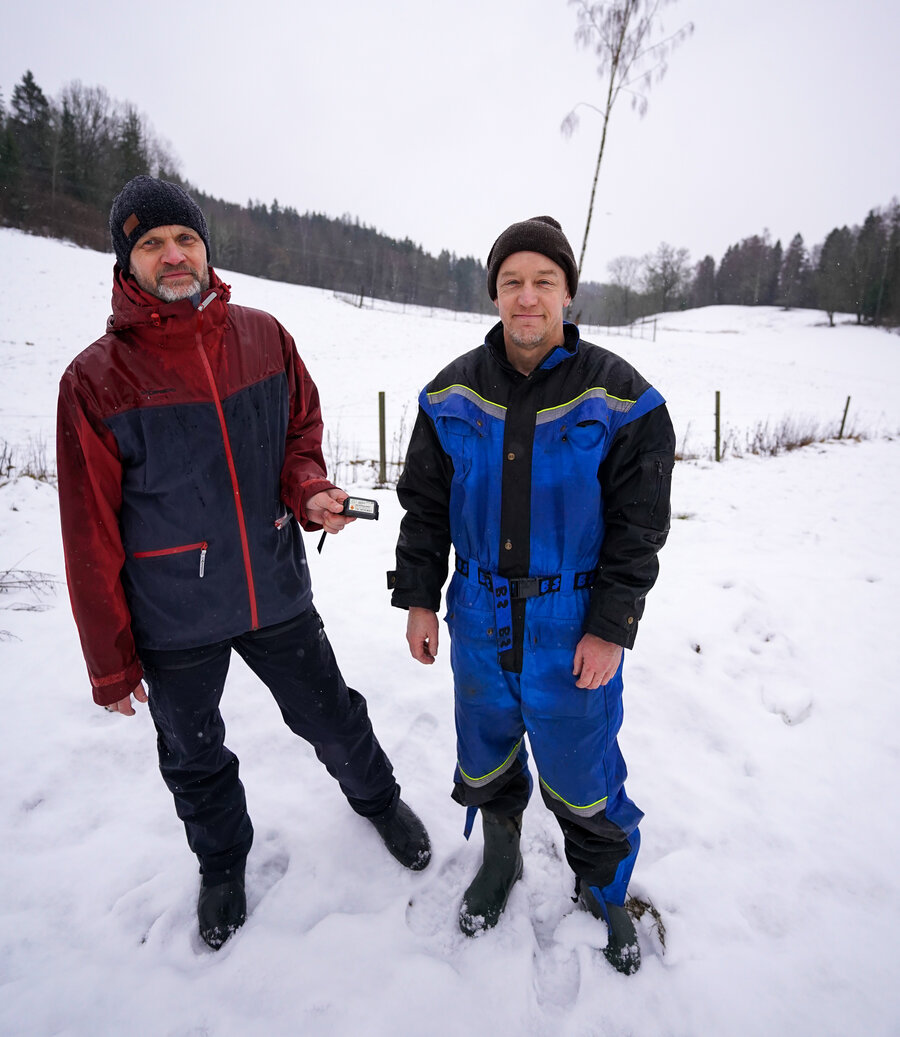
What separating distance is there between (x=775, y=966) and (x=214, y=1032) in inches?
68.8

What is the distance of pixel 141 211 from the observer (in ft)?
4.60

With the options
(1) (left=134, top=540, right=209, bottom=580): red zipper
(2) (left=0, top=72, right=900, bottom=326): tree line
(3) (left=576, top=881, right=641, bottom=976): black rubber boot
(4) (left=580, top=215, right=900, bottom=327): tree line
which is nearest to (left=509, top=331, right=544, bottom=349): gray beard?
(1) (left=134, top=540, right=209, bottom=580): red zipper

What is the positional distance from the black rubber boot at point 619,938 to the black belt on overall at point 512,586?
0.97 m

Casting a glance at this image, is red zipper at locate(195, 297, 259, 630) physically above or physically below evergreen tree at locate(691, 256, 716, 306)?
below

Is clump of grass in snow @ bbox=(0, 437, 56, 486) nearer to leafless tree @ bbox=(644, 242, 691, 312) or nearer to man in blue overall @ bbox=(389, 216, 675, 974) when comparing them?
man in blue overall @ bbox=(389, 216, 675, 974)

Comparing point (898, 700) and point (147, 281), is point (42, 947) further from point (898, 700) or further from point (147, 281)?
point (898, 700)

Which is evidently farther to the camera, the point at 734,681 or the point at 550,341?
the point at 734,681

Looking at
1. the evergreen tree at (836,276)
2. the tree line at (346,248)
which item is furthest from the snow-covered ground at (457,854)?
the evergreen tree at (836,276)

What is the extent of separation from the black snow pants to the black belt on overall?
671 millimetres

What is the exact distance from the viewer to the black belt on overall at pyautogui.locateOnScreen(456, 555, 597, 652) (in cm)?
147

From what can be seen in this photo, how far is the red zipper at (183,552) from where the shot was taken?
1.46 meters

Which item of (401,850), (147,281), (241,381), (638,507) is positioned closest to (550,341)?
(638,507)

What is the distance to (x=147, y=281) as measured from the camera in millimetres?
Answer: 1430

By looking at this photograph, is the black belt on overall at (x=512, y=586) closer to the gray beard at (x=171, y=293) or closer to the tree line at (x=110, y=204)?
the gray beard at (x=171, y=293)
